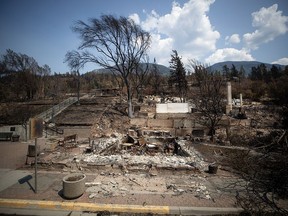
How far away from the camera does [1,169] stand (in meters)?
8.90

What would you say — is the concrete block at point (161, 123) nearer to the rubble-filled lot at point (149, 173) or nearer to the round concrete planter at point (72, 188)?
the rubble-filled lot at point (149, 173)

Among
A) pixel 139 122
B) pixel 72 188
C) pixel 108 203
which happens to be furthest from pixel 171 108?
pixel 72 188

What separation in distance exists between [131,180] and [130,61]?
18.7 m

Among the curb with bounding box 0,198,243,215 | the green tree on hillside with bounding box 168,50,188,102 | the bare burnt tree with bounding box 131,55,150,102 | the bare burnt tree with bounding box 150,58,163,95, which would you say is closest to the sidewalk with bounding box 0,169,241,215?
the curb with bounding box 0,198,243,215

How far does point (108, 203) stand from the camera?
19.3 feet

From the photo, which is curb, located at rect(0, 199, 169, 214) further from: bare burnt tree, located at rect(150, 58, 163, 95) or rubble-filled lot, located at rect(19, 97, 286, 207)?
bare burnt tree, located at rect(150, 58, 163, 95)

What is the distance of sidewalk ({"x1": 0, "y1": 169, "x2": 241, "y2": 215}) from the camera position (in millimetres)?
5547

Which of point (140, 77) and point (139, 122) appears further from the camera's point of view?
point (140, 77)

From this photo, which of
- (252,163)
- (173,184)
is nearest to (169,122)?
(173,184)

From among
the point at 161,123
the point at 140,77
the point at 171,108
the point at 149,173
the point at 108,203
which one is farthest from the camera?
the point at 140,77

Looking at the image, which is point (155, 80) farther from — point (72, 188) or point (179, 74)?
point (72, 188)

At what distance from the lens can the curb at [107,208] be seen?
18.0 feet

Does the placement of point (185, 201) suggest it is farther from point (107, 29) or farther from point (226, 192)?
point (107, 29)

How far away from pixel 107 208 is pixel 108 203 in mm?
252
